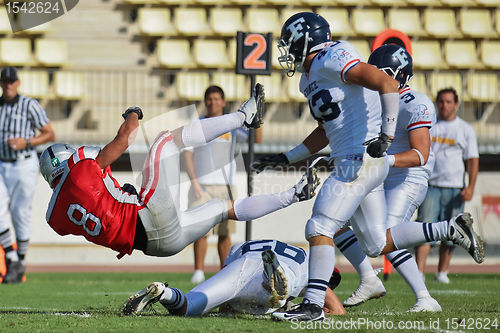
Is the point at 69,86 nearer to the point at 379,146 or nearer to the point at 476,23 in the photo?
the point at 476,23

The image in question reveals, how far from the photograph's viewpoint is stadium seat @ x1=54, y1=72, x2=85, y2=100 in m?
13.3

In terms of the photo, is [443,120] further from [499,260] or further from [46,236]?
[46,236]

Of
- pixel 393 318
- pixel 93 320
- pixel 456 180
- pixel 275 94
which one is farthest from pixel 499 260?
pixel 93 320

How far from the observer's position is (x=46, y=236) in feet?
37.2

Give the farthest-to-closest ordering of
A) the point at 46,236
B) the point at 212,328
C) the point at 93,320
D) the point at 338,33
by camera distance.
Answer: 1. the point at 338,33
2. the point at 46,236
3. the point at 93,320
4. the point at 212,328

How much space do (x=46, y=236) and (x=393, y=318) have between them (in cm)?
758

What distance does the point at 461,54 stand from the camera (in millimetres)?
14672

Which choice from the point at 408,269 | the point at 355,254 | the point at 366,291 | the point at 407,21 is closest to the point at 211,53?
the point at 407,21

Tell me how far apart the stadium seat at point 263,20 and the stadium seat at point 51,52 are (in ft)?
10.6

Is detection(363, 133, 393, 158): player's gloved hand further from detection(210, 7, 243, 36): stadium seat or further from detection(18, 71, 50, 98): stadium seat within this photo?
detection(210, 7, 243, 36): stadium seat

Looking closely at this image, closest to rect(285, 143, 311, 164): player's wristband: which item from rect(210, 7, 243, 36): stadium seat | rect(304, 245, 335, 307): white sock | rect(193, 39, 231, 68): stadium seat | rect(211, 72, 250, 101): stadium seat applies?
rect(304, 245, 335, 307): white sock

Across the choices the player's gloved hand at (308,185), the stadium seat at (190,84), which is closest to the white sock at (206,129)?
the player's gloved hand at (308,185)

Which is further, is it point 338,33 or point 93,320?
point 338,33

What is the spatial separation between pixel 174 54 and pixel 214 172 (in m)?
5.62
